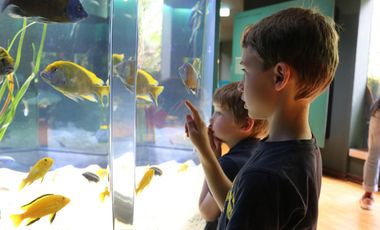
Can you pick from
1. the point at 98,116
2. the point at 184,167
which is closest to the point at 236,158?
the point at 98,116

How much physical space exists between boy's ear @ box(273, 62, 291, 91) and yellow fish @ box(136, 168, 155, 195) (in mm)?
1237

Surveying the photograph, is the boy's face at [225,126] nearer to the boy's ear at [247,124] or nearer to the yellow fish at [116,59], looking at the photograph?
the boy's ear at [247,124]

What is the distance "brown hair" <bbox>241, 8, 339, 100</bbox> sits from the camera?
27.1 inches

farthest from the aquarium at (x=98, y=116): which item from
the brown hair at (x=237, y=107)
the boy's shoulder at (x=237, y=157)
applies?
the boy's shoulder at (x=237, y=157)

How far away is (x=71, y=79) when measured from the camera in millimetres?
1363

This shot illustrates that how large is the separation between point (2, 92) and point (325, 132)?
3.81m

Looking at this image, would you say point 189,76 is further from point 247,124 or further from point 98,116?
point 247,124

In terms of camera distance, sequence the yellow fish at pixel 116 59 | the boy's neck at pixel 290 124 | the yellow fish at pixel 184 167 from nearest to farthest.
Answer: the boy's neck at pixel 290 124
the yellow fish at pixel 116 59
the yellow fish at pixel 184 167

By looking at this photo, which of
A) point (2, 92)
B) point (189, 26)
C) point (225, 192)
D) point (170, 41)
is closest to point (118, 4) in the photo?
point (170, 41)

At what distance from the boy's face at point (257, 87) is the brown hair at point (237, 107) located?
43 centimetres

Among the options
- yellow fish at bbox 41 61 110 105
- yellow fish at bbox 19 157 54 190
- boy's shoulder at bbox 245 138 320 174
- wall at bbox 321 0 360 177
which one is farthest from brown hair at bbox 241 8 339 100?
wall at bbox 321 0 360 177

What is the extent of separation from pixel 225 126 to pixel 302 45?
1.80 feet

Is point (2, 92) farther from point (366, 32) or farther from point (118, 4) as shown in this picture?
point (366, 32)

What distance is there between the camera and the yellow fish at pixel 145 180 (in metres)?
1.77
